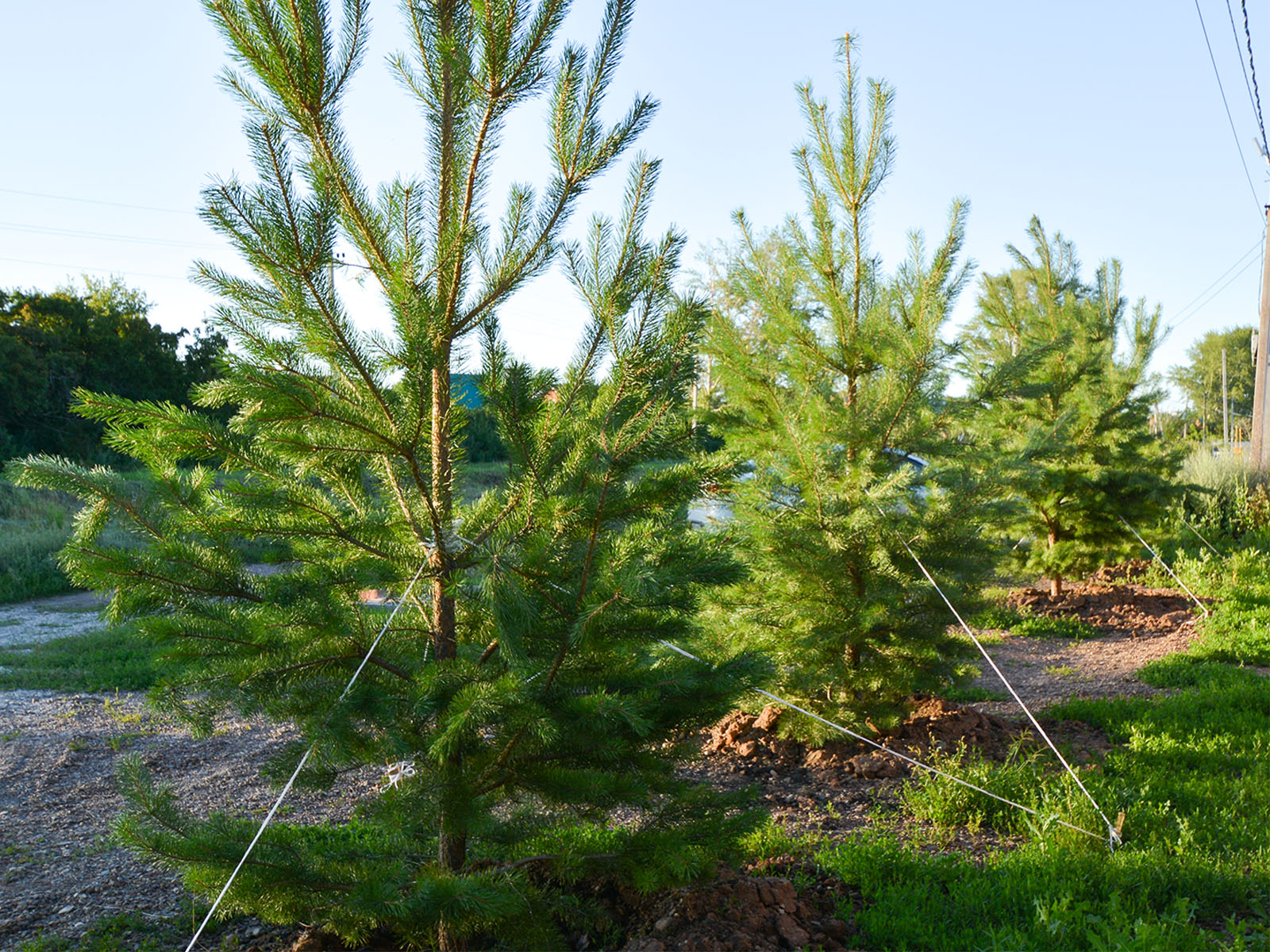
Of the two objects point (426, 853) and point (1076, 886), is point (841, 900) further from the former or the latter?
point (426, 853)

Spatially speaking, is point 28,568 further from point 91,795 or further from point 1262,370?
point 1262,370

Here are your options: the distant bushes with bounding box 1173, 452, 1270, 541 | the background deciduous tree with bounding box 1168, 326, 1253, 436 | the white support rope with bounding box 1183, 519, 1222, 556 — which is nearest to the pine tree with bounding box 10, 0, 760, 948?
the white support rope with bounding box 1183, 519, 1222, 556

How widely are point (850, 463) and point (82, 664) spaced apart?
284 inches

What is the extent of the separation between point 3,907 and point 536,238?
329 cm

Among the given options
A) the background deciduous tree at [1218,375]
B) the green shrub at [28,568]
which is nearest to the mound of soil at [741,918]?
the green shrub at [28,568]

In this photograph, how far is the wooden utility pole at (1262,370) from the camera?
44.8ft

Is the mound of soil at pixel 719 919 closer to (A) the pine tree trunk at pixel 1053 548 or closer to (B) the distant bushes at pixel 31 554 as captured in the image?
(A) the pine tree trunk at pixel 1053 548

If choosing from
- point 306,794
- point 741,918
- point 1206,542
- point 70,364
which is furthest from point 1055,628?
point 70,364

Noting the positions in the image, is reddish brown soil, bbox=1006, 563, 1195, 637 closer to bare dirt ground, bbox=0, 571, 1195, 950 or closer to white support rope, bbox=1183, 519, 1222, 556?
bare dirt ground, bbox=0, 571, 1195, 950

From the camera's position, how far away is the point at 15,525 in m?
13.8

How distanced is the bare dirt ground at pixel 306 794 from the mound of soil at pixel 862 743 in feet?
0.04

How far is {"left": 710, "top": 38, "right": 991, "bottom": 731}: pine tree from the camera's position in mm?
5238

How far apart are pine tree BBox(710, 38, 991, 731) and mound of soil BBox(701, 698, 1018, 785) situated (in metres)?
0.21

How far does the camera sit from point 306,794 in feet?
15.2
